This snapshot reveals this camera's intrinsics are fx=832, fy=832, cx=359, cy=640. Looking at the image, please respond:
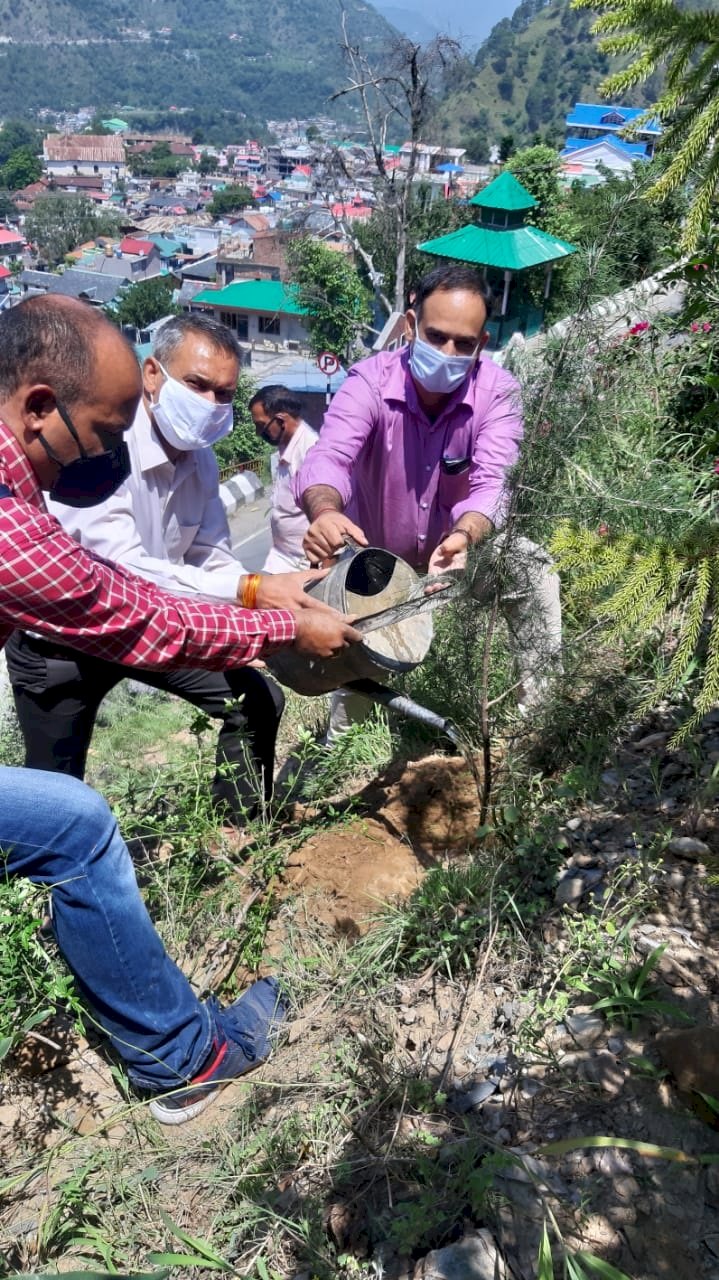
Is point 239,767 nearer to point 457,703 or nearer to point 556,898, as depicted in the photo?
point 457,703

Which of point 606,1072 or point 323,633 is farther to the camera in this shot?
point 323,633

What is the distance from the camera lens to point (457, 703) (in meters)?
2.71

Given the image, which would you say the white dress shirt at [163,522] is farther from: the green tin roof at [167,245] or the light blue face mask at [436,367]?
the green tin roof at [167,245]

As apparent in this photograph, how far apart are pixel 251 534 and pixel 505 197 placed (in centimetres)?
833

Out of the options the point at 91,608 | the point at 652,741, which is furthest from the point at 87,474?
the point at 652,741

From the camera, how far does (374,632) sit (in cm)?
235

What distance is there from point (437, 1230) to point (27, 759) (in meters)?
1.67

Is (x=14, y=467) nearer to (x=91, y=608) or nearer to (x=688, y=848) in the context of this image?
(x=91, y=608)

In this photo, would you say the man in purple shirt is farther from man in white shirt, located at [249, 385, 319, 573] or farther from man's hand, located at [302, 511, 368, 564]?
man in white shirt, located at [249, 385, 319, 573]

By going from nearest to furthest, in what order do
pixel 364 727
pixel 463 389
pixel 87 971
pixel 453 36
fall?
pixel 87 971
pixel 463 389
pixel 364 727
pixel 453 36

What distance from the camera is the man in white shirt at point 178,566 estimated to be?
2416 mm

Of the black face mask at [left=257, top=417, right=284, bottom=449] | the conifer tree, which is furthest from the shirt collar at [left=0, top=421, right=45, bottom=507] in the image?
the black face mask at [left=257, top=417, right=284, bottom=449]

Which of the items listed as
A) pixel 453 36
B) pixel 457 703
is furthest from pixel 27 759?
pixel 453 36

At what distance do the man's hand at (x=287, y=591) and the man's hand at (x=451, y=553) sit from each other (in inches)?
14.4
